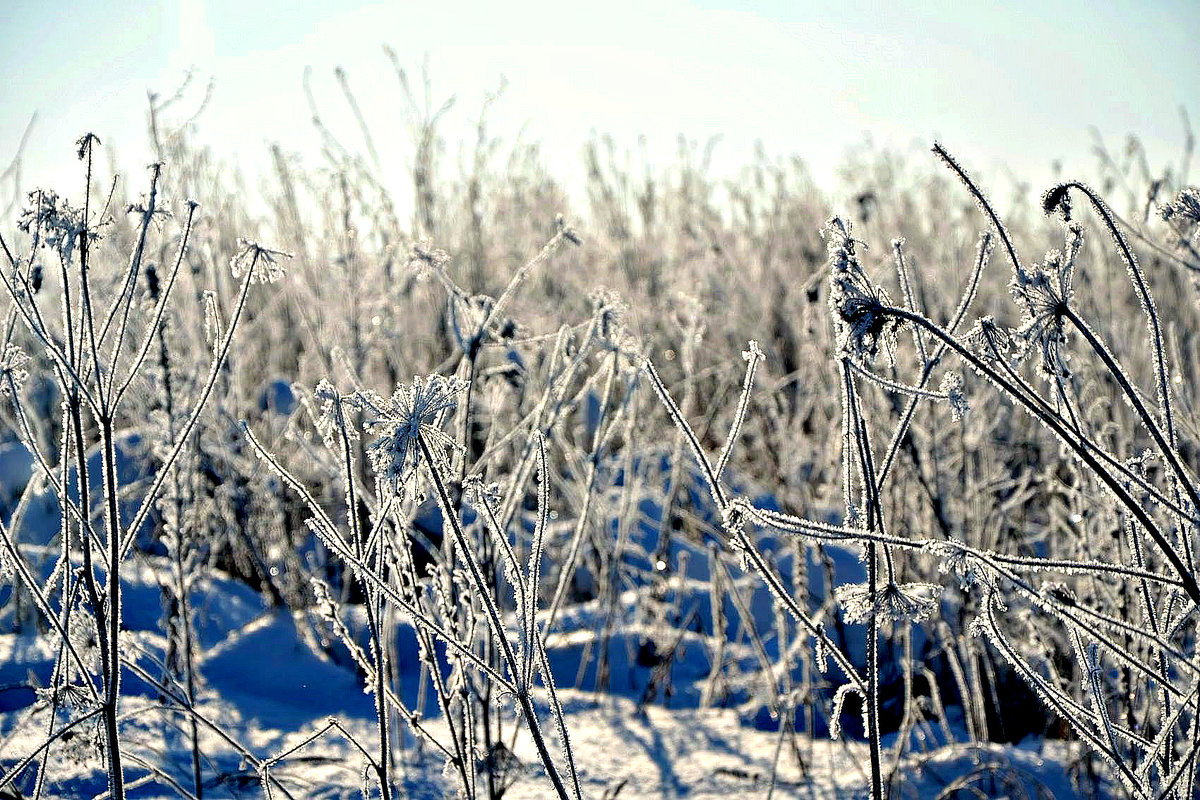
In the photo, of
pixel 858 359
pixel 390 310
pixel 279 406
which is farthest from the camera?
pixel 279 406

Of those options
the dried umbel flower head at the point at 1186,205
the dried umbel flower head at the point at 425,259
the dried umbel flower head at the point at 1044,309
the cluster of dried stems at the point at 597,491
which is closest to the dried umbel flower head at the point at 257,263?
the cluster of dried stems at the point at 597,491

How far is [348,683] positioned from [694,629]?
107cm

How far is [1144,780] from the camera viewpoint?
1259 millimetres

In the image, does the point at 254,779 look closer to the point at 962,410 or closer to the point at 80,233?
the point at 80,233

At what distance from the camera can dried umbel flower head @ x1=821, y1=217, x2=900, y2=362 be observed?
0.92m

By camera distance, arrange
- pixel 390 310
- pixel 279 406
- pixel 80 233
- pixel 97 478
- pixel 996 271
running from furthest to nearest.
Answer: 1. pixel 996 271
2. pixel 279 406
3. pixel 390 310
4. pixel 97 478
5. pixel 80 233

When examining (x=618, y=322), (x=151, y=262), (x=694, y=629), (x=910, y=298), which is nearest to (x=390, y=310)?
(x=694, y=629)

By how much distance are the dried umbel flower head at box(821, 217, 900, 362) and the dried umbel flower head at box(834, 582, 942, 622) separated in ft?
0.85

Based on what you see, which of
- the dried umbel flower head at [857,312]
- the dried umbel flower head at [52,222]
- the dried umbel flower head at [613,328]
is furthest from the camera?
the dried umbel flower head at [613,328]

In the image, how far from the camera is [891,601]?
1.12 m

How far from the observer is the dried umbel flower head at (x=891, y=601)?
108 cm

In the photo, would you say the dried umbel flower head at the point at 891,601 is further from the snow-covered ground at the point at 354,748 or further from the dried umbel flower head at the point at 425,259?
the dried umbel flower head at the point at 425,259

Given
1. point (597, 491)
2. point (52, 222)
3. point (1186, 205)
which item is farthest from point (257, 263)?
point (597, 491)

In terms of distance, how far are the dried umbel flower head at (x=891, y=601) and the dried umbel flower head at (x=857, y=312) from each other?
26cm
